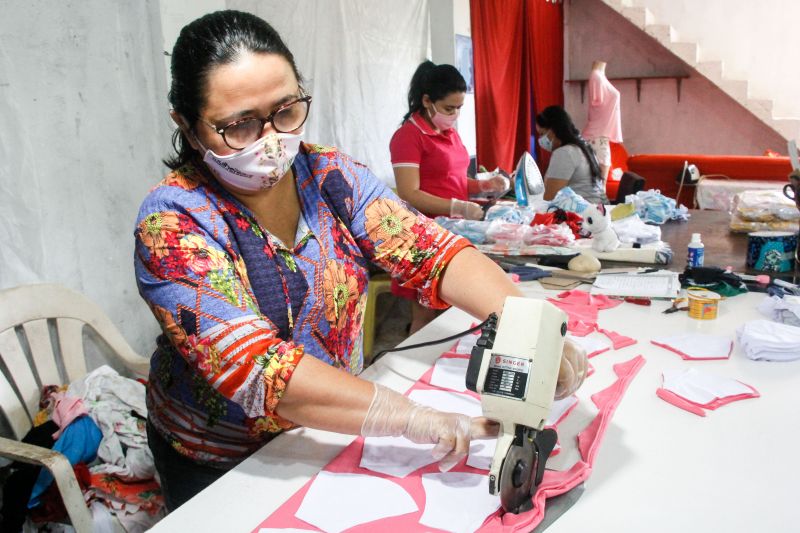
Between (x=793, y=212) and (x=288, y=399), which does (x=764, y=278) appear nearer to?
(x=793, y=212)

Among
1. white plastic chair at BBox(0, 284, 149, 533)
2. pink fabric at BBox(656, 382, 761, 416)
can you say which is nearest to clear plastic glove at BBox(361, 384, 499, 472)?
pink fabric at BBox(656, 382, 761, 416)

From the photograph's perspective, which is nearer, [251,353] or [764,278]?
[251,353]

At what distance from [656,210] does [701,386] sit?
1984mm

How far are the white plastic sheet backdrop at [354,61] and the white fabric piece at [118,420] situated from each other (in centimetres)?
189

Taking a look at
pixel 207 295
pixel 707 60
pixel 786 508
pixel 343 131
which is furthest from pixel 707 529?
pixel 707 60

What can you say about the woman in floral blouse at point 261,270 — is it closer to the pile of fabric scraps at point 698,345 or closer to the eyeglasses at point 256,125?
the eyeglasses at point 256,125

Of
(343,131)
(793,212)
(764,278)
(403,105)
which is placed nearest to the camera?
(764,278)

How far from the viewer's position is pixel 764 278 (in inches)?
78.0

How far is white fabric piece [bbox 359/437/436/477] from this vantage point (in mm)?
1089

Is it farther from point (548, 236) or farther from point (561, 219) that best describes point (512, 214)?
point (548, 236)

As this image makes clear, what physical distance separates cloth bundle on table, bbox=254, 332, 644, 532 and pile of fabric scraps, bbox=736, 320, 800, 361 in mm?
559

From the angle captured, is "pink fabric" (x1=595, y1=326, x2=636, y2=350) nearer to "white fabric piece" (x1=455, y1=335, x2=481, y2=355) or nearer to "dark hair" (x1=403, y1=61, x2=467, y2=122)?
"white fabric piece" (x1=455, y1=335, x2=481, y2=355)

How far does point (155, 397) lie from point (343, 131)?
2960mm

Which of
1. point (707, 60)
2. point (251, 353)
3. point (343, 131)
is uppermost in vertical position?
point (707, 60)
